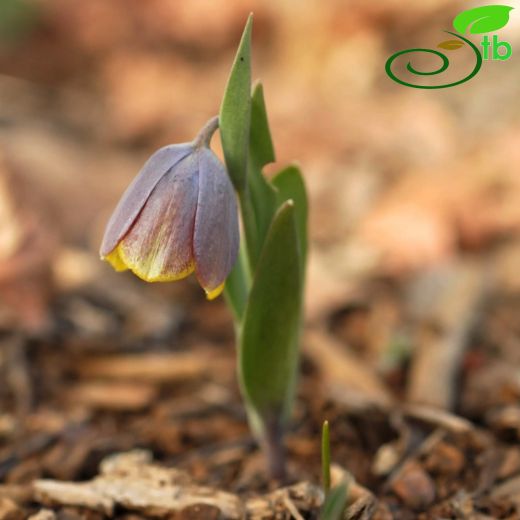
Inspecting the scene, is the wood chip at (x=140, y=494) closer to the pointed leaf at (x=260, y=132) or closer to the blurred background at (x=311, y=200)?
the blurred background at (x=311, y=200)

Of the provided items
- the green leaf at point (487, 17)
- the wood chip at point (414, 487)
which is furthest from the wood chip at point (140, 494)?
the green leaf at point (487, 17)

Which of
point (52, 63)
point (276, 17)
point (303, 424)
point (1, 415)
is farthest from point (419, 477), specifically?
point (52, 63)

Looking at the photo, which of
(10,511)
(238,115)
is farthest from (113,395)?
(238,115)

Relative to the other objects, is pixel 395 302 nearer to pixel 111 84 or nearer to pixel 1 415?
pixel 1 415

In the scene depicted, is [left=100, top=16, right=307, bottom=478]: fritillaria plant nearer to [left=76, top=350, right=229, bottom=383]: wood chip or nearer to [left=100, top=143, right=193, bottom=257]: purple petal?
[left=100, top=143, right=193, bottom=257]: purple petal

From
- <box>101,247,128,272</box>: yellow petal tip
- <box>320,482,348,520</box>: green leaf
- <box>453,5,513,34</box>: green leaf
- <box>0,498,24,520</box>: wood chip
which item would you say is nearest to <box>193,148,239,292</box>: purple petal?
<box>101,247,128,272</box>: yellow petal tip
